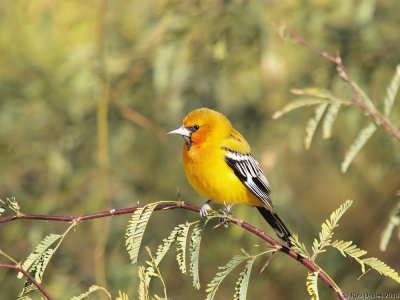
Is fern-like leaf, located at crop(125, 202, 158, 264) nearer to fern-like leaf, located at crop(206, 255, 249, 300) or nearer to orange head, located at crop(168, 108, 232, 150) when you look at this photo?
fern-like leaf, located at crop(206, 255, 249, 300)

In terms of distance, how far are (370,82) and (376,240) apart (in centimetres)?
111

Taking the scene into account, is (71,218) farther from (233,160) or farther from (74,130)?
(74,130)

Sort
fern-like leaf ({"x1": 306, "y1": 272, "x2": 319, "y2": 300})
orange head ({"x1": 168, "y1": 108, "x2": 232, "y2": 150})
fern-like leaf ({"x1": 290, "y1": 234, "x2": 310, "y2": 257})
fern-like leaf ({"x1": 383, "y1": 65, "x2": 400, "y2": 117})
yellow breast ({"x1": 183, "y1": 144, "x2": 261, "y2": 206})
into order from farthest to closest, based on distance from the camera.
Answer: orange head ({"x1": 168, "y1": 108, "x2": 232, "y2": 150}) < yellow breast ({"x1": 183, "y1": 144, "x2": 261, "y2": 206}) < fern-like leaf ({"x1": 383, "y1": 65, "x2": 400, "y2": 117}) < fern-like leaf ({"x1": 290, "y1": 234, "x2": 310, "y2": 257}) < fern-like leaf ({"x1": 306, "y1": 272, "x2": 319, "y2": 300})

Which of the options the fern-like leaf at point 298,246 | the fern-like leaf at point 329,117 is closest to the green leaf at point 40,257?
the fern-like leaf at point 298,246

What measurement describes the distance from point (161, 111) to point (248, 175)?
2147mm

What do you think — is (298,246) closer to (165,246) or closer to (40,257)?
(165,246)

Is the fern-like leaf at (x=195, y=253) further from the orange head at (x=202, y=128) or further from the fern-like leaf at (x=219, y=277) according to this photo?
the orange head at (x=202, y=128)

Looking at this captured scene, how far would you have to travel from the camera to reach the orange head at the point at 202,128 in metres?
4.11

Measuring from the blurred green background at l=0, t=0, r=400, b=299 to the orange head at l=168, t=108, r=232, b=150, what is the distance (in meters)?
1.00

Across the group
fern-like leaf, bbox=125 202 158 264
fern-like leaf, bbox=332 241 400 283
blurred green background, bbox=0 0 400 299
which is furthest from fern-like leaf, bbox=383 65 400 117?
blurred green background, bbox=0 0 400 299

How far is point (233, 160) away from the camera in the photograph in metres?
4.14

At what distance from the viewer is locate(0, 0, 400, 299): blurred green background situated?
5.34 metres

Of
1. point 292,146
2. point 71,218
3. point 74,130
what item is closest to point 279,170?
point 292,146

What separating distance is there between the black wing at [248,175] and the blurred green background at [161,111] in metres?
1.02
